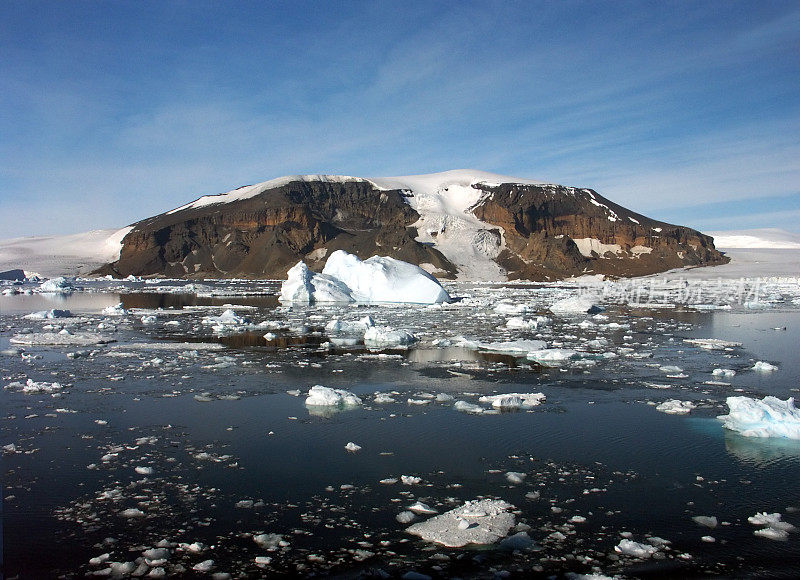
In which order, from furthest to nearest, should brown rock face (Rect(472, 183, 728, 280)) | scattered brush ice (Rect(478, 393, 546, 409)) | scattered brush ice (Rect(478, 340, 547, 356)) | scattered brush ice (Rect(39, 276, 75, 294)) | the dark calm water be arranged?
1. brown rock face (Rect(472, 183, 728, 280))
2. scattered brush ice (Rect(39, 276, 75, 294))
3. scattered brush ice (Rect(478, 340, 547, 356))
4. scattered brush ice (Rect(478, 393, 546, 409))
5. the dark calm water

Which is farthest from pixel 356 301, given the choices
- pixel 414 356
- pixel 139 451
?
pixel 139 451

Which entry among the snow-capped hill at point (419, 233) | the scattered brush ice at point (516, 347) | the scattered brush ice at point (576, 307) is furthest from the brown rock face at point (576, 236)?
the scattered brush ice at point (516, 347)

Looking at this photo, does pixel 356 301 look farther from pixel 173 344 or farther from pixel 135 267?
pixel 135 267

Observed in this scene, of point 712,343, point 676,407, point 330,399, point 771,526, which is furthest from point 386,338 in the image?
point 771,526

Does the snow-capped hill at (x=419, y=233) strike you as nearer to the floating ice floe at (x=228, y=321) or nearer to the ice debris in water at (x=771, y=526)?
the floating ice floe at (x=228, y=321)

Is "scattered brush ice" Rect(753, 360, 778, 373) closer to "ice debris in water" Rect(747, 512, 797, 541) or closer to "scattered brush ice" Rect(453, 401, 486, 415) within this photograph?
"scattered brush ice" Rect(453, 401, 486, 415)

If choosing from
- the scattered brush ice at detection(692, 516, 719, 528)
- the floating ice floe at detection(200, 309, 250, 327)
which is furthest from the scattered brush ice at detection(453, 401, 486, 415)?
the floating ice floe at detection(200, 309, 250, 327)
